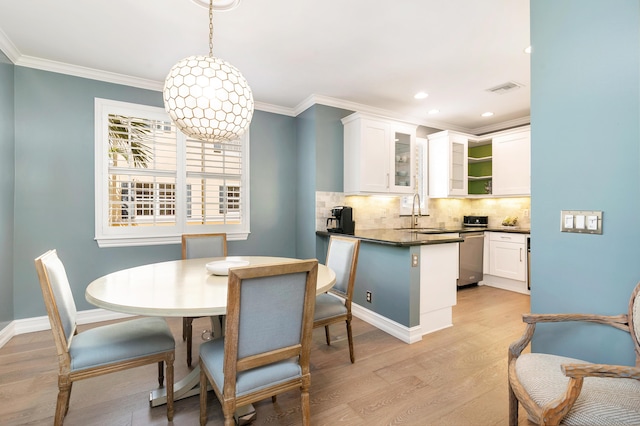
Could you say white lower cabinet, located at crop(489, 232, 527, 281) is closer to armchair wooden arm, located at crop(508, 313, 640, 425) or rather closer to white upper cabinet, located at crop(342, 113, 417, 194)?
white upper cabinet, located at crop(342, 113, 417, 194)

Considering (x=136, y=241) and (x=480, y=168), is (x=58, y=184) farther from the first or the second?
(x=480, y=168)

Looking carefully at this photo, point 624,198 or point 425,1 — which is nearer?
point 624,198

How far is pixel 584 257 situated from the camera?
1502mm

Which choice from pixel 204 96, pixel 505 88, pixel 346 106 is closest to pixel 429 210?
pixel 505 88

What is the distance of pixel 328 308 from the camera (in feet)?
7.39

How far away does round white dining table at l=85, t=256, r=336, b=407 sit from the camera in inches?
51.7

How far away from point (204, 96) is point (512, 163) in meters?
4.71

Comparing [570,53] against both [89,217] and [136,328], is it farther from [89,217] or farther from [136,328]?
[89,217]

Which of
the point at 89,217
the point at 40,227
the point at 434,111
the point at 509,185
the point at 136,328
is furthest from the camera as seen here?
the point at 509,185

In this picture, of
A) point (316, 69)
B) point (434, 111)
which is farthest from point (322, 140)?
point (434, 111)

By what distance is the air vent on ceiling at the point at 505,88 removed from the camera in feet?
11.0

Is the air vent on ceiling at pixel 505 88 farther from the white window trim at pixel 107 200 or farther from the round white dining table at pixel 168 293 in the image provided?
the white window trim at pixel 107 200

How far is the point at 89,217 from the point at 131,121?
Result: 1.14 m

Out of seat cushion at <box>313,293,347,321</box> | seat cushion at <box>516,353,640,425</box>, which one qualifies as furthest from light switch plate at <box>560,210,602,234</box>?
seat cushion at <box>313,293,347,321</box>
